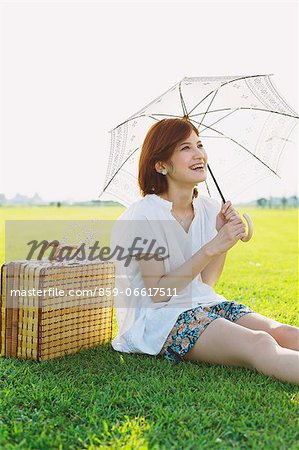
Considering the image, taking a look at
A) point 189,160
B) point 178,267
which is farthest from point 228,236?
point 189,160

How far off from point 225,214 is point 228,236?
0.78 feet

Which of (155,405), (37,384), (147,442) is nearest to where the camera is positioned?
(147,442)

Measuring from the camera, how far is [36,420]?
8.24 ft

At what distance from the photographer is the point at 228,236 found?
3236 millimetres

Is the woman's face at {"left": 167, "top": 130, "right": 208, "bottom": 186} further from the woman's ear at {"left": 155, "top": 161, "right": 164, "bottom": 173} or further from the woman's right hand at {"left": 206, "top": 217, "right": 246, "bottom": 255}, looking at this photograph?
the woman's right hand at {"left": 206, "top": 217, "right": 246, "bottom": 255}

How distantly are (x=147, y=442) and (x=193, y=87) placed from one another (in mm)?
2016

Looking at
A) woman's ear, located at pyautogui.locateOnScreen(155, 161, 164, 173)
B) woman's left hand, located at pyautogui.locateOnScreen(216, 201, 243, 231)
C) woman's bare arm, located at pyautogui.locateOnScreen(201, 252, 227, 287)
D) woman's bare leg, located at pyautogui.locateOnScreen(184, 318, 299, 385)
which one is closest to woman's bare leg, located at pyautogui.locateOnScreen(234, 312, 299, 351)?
woman's bare leg, located at pyautogui.locateOnScreen(184, 318, 299, 385)

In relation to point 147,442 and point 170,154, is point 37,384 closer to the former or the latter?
point 147,442

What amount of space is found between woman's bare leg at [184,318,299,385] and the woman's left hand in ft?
1.84

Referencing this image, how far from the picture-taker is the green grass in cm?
231

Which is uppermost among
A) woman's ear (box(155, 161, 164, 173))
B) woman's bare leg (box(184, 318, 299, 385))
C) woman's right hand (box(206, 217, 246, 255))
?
woman's ear (box(155, 161, 164, 173))

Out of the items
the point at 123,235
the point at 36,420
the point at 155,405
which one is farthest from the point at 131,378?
the point at 123,235

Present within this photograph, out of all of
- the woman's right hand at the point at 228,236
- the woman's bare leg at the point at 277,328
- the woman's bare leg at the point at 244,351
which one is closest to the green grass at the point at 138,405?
the woman's bare leg at the point at 244,351

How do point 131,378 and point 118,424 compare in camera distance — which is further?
point 131,378
